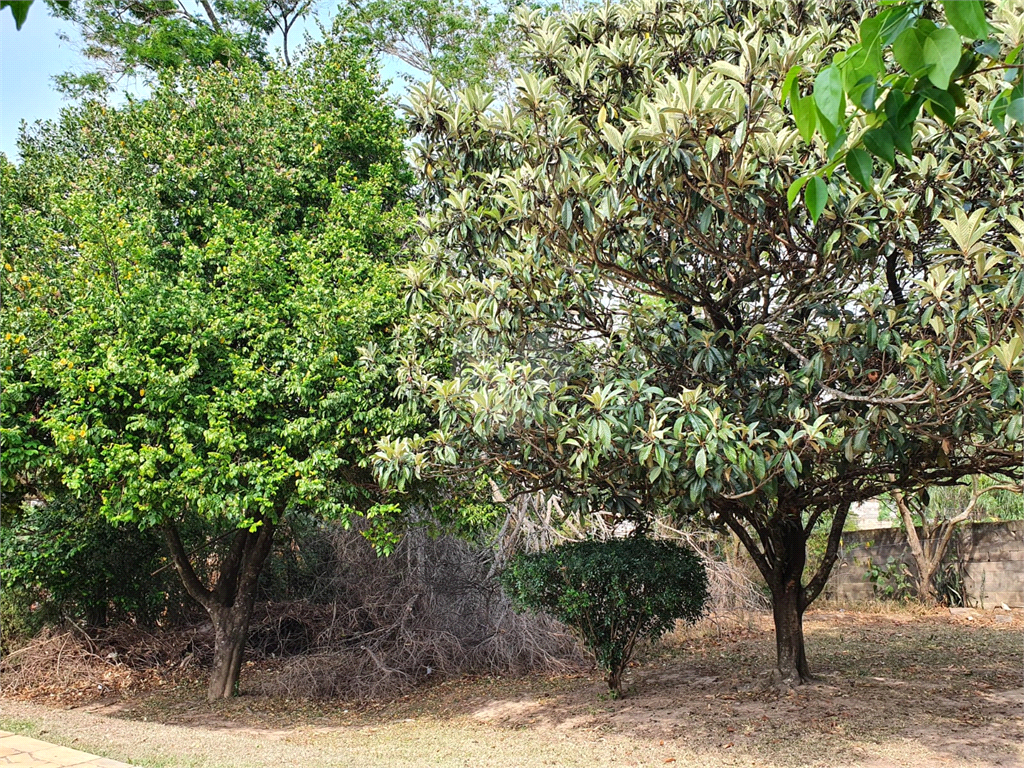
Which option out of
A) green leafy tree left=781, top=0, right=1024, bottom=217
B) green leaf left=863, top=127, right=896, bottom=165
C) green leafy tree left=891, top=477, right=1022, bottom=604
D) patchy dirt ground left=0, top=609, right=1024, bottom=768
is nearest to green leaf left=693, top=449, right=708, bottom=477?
patchy dirt ground left=0, top=609, right=1024, bottom=768

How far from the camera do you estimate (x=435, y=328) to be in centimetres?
699

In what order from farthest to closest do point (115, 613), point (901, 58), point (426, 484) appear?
point (115, 613) → point (426, 484) → point (901, 58)

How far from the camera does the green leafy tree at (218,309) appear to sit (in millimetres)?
6871

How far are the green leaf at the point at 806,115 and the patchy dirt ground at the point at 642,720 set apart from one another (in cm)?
484

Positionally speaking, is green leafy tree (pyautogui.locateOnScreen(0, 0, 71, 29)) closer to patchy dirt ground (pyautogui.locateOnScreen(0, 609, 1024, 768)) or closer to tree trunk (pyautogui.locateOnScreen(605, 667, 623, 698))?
patchy dirt ground (pyautogui.locateOnScreen(0, 609, 1024, 768))

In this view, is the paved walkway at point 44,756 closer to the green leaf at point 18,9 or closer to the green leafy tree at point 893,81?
the green leaf at point 18,9

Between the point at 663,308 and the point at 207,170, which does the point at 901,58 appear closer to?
the point at 663,308

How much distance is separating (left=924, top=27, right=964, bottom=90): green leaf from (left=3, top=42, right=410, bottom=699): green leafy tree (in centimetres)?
564

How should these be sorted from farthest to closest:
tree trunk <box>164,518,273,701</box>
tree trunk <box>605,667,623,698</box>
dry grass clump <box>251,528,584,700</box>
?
dry grass clump <box>251,528,584,700</box> → tree trunk <box>164,518,273,701</box> → tree trunk <box>605,667,623,698</box>

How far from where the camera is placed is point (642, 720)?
22.5 ft

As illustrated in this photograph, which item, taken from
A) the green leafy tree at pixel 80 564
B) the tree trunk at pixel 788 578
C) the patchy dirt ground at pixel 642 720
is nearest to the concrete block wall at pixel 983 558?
the patchy dirt ground at pixel 642 720

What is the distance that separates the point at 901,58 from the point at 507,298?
14.0ft

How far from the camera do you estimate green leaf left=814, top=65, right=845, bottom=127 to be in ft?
5.86

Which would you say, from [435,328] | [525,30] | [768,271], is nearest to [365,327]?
[435,328]
